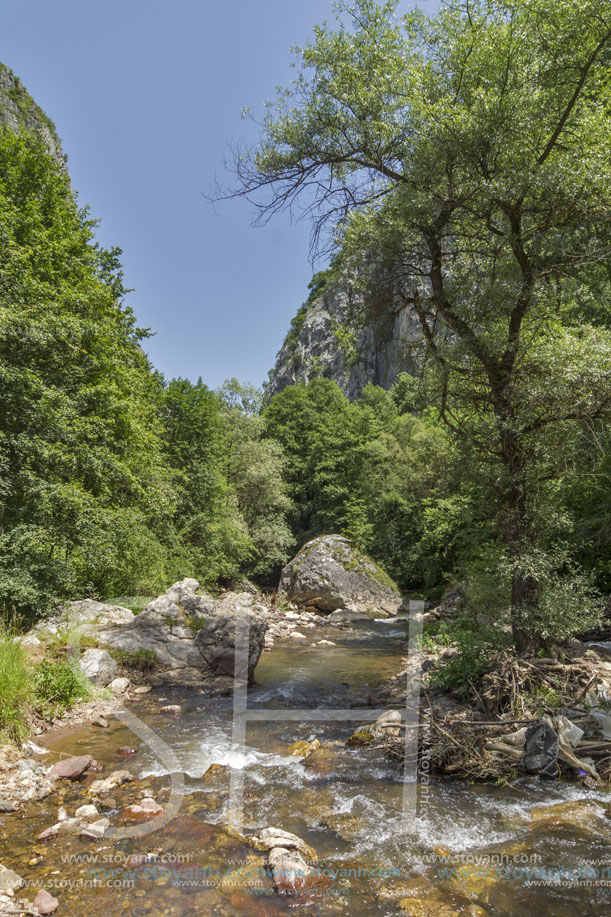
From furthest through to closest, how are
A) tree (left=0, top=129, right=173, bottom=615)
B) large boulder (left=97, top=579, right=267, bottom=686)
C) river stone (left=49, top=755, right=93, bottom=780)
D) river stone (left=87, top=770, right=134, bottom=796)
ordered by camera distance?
tree (left=0, top=129, right=173, bottom=615), large boulder (left=97, top=579, right=267, bottom=686), river stone (left=49, top=755, right=93, bottom=780), river stone (left=87, top=770, right=134, bottom=796)

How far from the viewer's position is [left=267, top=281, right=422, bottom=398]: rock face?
30.0ft

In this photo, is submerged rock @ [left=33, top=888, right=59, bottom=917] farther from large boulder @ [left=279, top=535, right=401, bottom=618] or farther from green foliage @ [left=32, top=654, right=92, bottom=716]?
large boulder @ [left=279, top=535, right=401, bottom=618]

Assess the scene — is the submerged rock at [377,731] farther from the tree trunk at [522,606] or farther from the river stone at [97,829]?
the river stone at [97,829]

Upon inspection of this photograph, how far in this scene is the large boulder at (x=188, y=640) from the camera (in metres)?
10.4

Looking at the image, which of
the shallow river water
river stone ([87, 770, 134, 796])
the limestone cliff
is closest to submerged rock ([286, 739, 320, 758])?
the shallow river water

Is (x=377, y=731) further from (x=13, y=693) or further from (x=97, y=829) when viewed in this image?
(x=13, y=693)

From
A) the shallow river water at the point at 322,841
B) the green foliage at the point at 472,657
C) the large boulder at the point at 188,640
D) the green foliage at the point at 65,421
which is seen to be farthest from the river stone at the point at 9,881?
the green foliage at the point at 65,421

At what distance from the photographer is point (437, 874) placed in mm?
3932

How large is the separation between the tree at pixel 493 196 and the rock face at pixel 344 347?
0.75 m

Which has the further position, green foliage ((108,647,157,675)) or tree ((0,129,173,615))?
tree ((0,129,173,615))

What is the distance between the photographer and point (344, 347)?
917 cm

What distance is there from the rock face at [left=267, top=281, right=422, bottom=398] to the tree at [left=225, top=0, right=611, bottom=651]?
0.75m

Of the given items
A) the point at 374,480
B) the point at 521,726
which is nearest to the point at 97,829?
the point at 521,726

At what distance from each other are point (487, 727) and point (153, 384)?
60.8 ft
